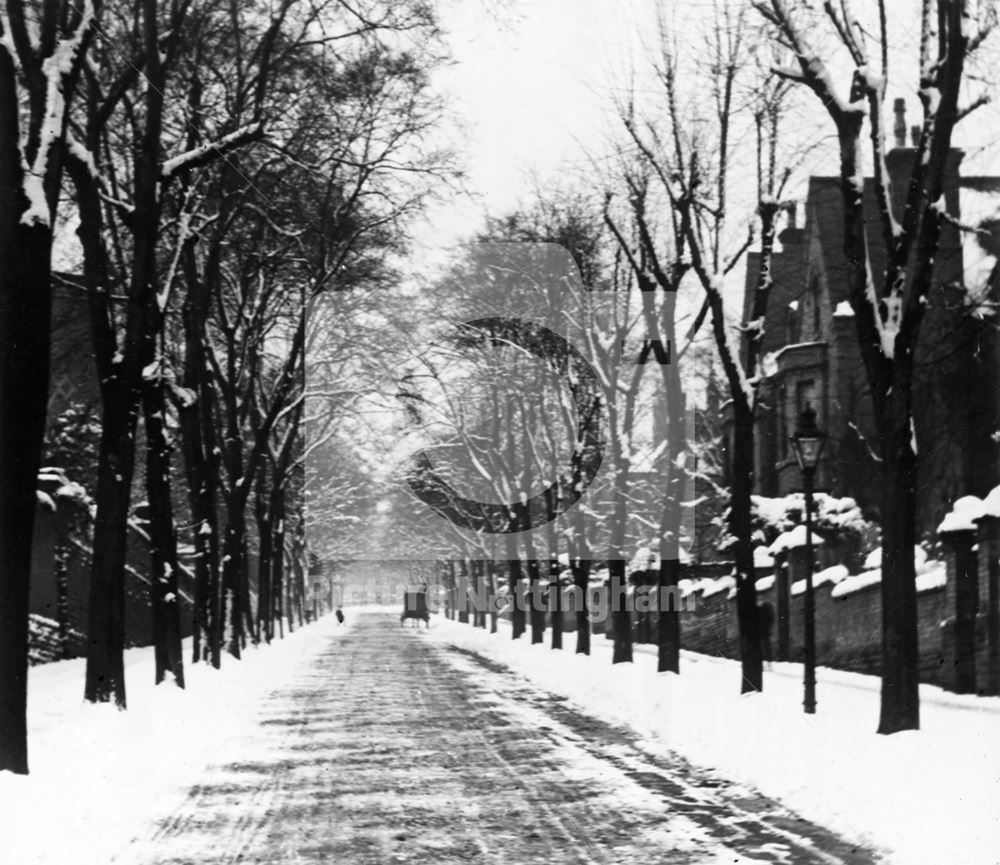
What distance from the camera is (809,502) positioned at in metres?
17.4

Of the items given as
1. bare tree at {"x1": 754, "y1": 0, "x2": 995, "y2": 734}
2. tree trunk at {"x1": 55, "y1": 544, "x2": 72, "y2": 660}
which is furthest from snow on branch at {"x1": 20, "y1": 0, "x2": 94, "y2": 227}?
tree trunk at {"x1": 55, "y1": 544, "x2": 72, "y2": 660}

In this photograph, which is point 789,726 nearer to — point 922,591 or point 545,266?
point 922,591

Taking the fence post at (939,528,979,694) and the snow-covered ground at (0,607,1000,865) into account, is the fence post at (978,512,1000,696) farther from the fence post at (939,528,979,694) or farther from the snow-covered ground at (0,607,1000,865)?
the snow-covered ground at (0,607,1000,865)

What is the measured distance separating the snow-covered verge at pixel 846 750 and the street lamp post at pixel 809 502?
0.40 meters

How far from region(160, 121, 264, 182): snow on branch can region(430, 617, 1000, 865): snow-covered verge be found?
847cm

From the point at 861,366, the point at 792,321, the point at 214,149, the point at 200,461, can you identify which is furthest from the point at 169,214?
the point at 792,321

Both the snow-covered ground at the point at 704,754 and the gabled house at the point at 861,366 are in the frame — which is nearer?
the snow-covered ground at the point at 704,754

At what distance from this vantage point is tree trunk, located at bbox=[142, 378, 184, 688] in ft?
66.6

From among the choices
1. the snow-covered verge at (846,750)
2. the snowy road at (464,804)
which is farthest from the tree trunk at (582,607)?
the snowy road at (464,804)

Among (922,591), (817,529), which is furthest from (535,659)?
(922,591)

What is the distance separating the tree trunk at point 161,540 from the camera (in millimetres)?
20312

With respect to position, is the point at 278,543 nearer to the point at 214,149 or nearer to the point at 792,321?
the point at 792,321

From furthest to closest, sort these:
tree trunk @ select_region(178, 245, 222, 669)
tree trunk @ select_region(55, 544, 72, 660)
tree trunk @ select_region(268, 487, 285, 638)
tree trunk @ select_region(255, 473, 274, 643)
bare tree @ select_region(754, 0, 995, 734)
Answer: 1. tree trunk @ select_region(268, 487, 285, 638)
2. tree trunk @ select_region(255, 473, 274, 643)
3. tree trunk @ select_region(55, 544, 72, 660)
4. tree trunk @ select_region(178, 245, 222, 669)
5. bare tree @ select_region(754, 0, 995, 734)

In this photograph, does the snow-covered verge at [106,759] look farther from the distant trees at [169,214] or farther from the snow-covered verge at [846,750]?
the snow-covered verge at [846,750]
